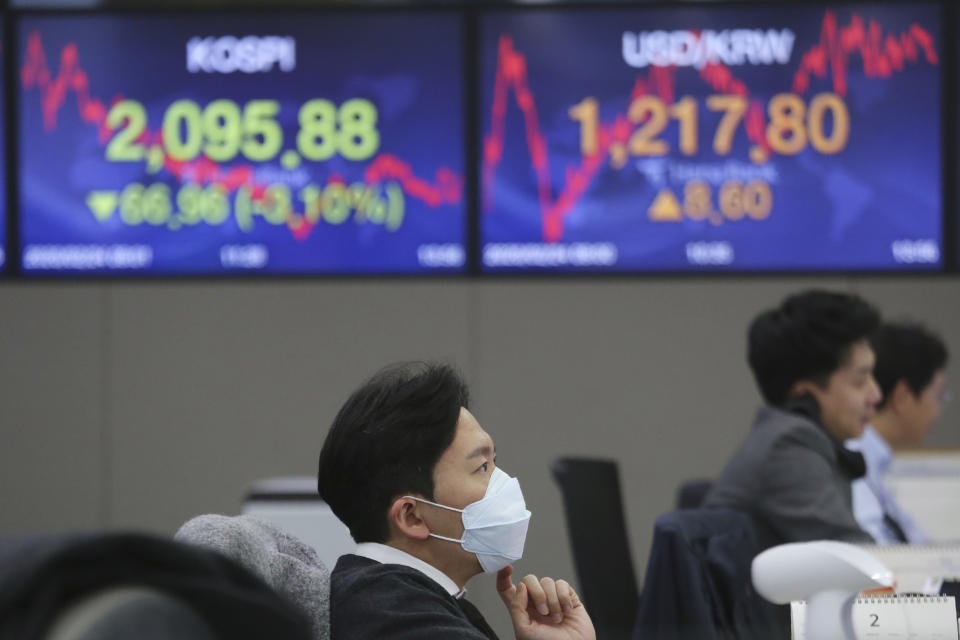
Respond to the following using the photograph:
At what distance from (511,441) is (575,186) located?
0.86m

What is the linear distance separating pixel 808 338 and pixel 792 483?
369 mm

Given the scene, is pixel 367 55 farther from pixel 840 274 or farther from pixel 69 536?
pixel 69 536

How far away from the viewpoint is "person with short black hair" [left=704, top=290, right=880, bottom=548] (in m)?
2.44

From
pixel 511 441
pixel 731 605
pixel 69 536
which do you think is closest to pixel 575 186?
pixel 511 441

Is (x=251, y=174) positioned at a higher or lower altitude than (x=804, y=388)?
higher

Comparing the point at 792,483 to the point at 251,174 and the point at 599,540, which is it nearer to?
the point at 599,540

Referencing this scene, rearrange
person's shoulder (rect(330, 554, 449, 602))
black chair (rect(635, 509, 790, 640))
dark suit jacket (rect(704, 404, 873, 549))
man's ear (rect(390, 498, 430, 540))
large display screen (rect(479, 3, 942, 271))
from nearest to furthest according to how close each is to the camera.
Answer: person's shoulder (rect(330, 554, 449, 602)), man's ear (rect(390, 498, 430, 540)), black chair (rect(635, 509, 790, 640)), dark suit jacket (rect(704, 404, 873, 549)), large display screen (rect(479, 3, 942, 271))

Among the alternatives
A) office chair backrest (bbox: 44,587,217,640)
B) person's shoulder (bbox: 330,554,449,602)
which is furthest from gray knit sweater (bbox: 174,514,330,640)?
office chair backrest (bbox: 44,587,217,640)

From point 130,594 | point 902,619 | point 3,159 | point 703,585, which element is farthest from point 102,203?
point 130,594

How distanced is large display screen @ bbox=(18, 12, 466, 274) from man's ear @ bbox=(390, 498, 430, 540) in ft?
8.50

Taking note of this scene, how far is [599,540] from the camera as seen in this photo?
2.62 metres

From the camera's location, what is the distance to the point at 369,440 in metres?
1.37

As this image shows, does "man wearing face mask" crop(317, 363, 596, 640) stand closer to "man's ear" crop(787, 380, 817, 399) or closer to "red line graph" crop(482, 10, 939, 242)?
"man's ear" crop(787, 380, 817, 399)

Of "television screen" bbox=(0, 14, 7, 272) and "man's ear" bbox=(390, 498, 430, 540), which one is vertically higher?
"television screen" bbox=(0, 14, 7, 272)
